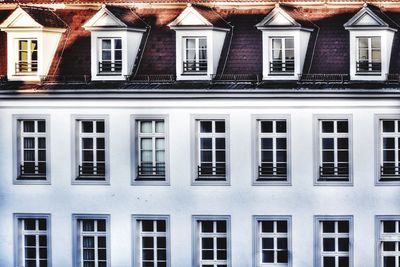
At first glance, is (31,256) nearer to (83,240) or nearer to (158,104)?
(83,240)

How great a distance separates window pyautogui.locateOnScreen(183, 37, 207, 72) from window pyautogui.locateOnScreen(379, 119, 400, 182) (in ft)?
20.6

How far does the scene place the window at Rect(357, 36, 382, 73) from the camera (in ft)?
115

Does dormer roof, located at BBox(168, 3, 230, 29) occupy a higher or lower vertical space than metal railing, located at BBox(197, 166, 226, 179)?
higher

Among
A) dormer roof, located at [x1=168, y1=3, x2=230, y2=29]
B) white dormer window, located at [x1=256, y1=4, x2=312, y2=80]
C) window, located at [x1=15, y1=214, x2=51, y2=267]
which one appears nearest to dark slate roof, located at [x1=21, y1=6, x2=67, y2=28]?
dormer roof, located at [x1=168, y1=3, x2=230, y2=29]

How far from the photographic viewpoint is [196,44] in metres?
36.0

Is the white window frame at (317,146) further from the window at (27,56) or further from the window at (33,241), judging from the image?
the window at (27,56)

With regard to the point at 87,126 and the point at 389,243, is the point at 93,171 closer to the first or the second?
the point at 87,126

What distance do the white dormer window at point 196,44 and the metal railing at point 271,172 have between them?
140 inches

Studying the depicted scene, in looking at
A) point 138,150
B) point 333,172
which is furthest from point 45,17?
point 333,172

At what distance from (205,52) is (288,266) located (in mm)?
7624

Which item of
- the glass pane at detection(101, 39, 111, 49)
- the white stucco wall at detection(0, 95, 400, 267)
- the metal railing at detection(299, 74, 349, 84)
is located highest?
the glass pane at detection(101, 39, 111, 49)

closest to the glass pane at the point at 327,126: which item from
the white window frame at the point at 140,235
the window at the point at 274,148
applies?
the window at the point at 274,148

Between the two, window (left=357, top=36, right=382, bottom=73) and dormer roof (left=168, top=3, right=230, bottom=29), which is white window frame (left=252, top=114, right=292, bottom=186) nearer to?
window (left=357, top=36, right=382, bottom=73)

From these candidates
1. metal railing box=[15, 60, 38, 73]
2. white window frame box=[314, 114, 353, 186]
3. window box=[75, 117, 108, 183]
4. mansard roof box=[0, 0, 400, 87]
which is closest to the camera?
white window frame box=[314, 114, 353, 186]
